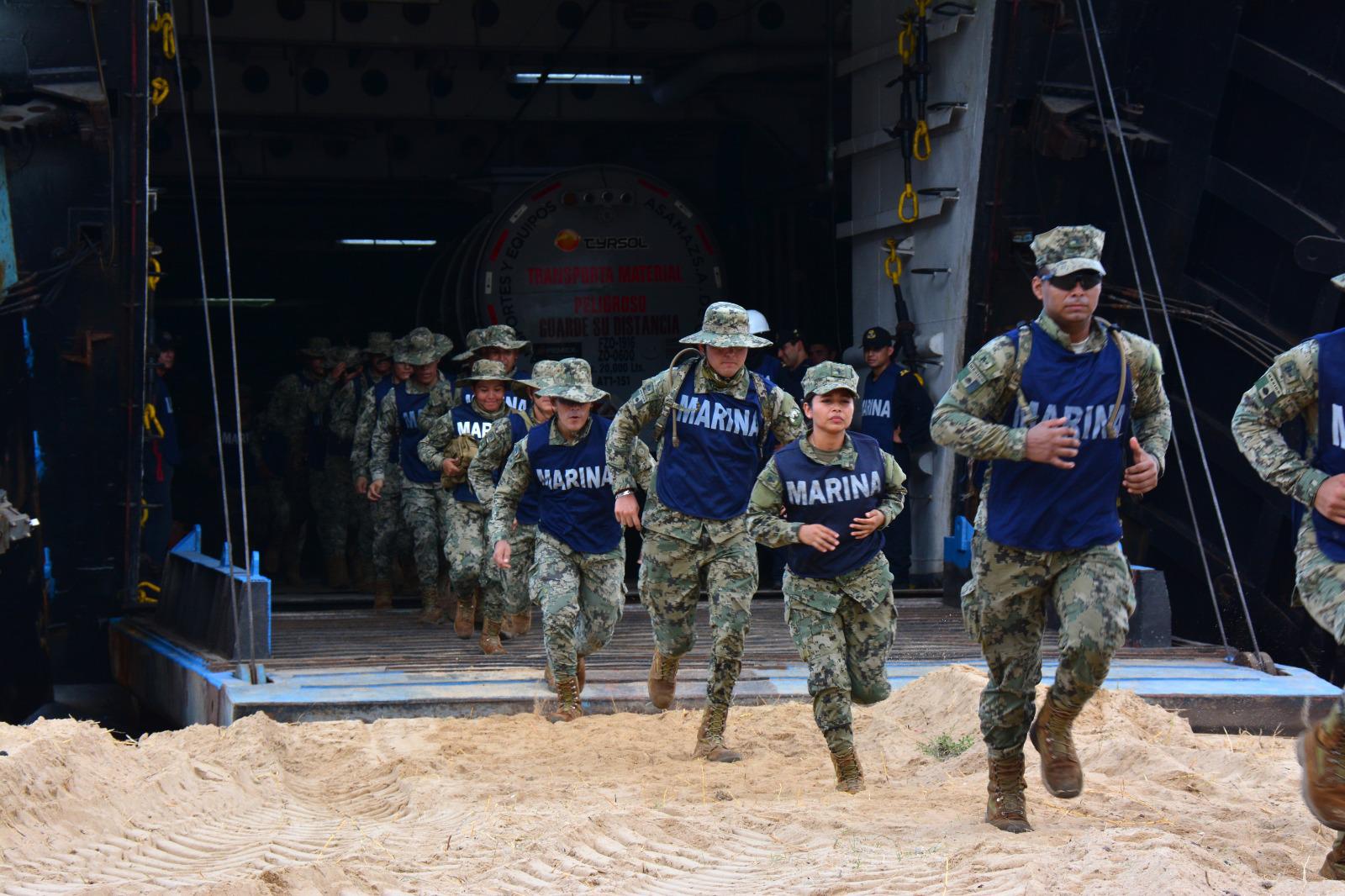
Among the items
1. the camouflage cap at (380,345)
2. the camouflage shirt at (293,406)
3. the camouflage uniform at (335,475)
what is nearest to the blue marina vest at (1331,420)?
the camouflage cap at (380,345)

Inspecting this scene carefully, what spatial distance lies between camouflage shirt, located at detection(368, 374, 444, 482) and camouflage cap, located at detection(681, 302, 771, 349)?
4572 mm

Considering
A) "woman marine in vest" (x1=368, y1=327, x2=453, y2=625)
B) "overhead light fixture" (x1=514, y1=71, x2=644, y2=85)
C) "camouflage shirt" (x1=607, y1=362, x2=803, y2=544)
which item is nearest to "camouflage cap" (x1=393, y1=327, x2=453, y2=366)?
"woman marine in vest" (x1=368, y1=327, x2=453, y2=625)

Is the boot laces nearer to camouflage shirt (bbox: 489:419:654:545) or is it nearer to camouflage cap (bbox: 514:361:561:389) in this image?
camouflage shirt (bbox: 489:419:654:545)

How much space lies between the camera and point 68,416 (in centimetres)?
1165

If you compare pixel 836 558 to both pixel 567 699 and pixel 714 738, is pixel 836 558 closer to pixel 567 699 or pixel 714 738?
pixel 714 738

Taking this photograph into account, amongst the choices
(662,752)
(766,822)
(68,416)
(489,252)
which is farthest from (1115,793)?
(489,252)

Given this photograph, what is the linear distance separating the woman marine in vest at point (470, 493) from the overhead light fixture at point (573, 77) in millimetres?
7044

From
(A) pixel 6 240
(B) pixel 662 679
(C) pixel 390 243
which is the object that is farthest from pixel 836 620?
(C) pixel 390 243

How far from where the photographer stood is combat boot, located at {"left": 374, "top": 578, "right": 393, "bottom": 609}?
40.5ft

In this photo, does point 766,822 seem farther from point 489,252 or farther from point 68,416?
point 489,252

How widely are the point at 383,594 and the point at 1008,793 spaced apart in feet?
23.8

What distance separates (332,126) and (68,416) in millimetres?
7138

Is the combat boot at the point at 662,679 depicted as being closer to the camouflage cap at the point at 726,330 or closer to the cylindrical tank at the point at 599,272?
the camouflage cap at the point at 726,330

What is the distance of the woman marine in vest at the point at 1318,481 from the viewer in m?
4.98
